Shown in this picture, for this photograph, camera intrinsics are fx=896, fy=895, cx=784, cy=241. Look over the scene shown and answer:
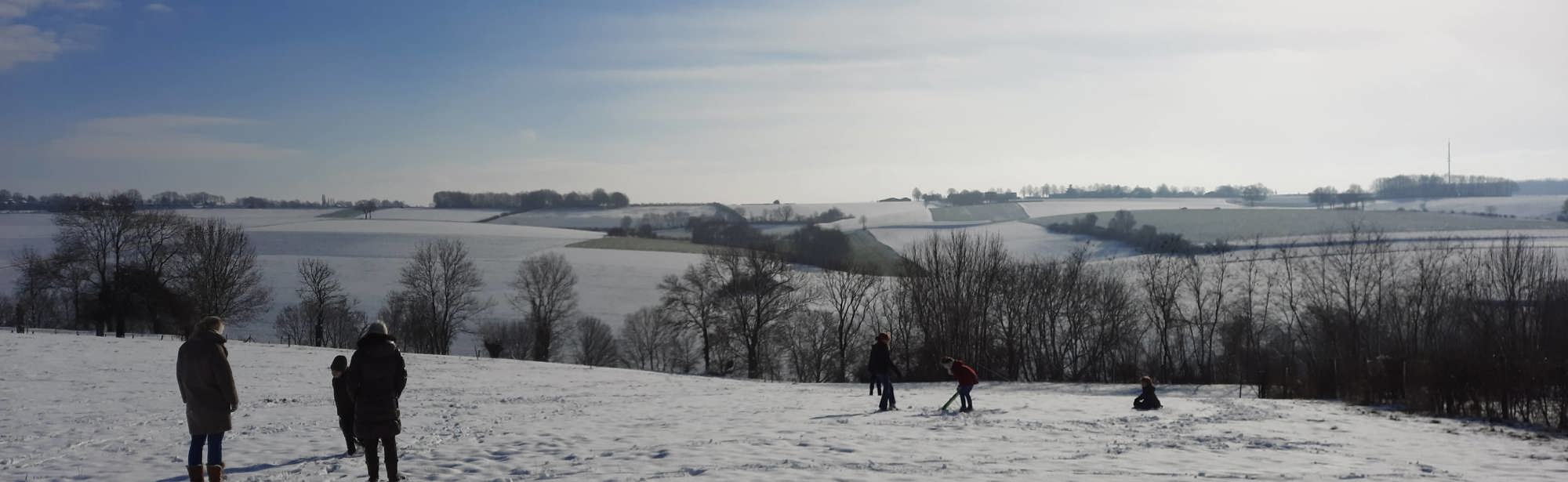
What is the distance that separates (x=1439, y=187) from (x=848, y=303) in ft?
411

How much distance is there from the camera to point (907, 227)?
131 metres

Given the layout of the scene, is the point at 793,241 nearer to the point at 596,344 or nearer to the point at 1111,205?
the point at 596,344

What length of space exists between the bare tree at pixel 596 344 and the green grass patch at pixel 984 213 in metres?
78.3

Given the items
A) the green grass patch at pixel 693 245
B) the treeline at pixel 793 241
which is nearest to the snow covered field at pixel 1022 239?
the green grass patch at pixel 693 245

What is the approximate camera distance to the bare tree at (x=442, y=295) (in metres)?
67.9

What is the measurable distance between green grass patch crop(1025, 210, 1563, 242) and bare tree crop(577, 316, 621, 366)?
2619 inches

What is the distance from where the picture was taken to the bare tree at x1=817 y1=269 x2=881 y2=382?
6562 centimetres

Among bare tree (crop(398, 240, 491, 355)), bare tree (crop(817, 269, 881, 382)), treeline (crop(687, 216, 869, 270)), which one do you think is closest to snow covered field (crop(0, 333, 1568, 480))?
bare tree (crop(817, 269, 881, 382))

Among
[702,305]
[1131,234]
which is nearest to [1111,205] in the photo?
[1131,234]

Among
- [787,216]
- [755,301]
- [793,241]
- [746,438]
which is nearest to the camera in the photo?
[746,438]

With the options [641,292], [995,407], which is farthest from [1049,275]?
[995,407]

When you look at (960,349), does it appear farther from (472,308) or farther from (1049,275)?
(472,308)

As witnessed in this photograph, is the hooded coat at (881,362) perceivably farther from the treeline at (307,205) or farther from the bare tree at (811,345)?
the treeline at (307,205)

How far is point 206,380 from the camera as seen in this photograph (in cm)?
1018
